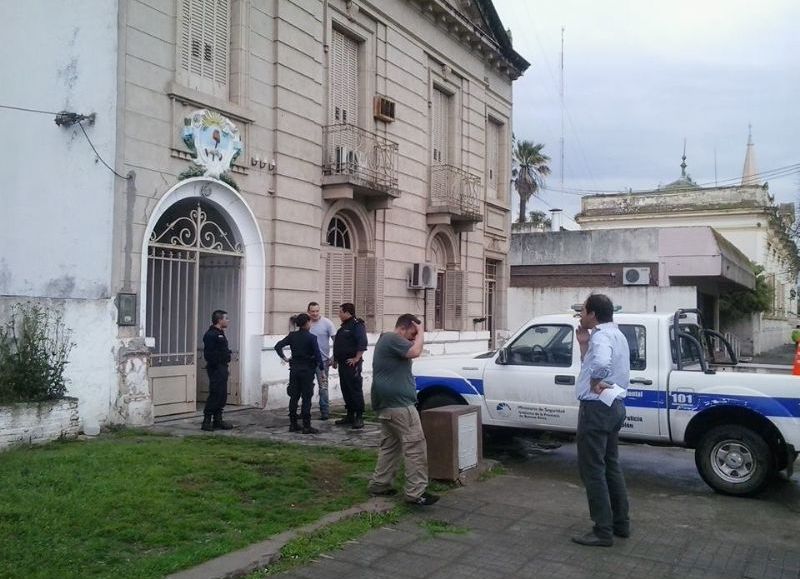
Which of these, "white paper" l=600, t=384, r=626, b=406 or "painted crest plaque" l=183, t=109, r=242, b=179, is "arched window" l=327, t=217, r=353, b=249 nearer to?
"painted crest plaque" l=183, t=109, r=242, b=179

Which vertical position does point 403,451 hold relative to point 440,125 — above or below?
below

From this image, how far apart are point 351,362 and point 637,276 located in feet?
51.5

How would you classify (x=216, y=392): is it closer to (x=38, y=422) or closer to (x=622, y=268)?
(x=38, y=422)

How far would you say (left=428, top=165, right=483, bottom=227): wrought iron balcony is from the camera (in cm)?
1828

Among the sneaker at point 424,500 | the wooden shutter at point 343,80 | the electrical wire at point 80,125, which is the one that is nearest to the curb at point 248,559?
the sneaker at point 424,500

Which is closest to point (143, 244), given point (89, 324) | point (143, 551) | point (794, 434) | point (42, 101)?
point (89, 324)

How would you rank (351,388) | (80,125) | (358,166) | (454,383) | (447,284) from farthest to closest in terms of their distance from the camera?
1. (447,284)
2. (358,166)
3. (351,388)
4. (80,125)
5. (454,383)

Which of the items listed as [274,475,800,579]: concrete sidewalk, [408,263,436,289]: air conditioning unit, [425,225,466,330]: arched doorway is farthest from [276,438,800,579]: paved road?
[425,225,466,330]: arched doorway

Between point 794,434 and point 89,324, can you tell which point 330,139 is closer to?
point 89,324

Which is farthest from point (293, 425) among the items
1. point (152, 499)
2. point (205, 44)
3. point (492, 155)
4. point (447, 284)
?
→ point (492, 155)

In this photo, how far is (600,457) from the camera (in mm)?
6285

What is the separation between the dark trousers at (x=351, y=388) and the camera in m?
11.6

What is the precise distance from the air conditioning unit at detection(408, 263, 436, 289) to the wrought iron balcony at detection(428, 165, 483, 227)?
130 cm

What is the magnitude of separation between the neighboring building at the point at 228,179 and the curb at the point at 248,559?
5.00 meters
